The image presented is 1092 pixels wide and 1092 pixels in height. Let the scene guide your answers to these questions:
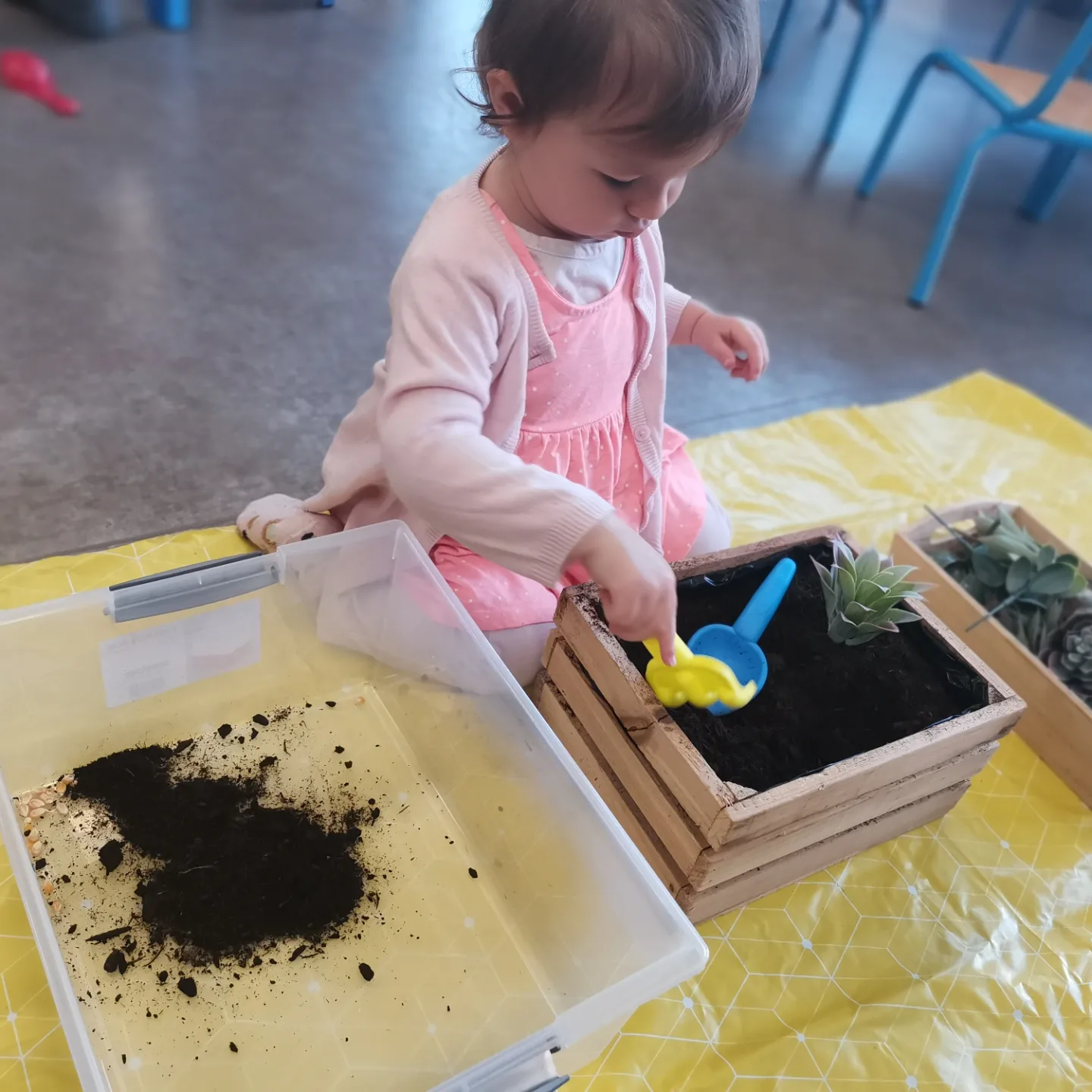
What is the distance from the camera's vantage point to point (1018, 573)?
3.33 ft

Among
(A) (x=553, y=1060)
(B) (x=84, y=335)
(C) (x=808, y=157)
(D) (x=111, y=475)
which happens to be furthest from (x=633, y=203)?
(C) (x=808, y=157)

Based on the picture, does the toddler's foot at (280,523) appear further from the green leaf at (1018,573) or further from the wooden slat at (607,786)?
the green leaf at (1018,573)

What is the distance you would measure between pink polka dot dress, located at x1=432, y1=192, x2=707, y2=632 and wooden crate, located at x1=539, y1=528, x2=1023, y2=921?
0.24 ft

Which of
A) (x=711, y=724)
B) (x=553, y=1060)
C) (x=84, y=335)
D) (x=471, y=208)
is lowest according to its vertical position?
(x=84, y=335)

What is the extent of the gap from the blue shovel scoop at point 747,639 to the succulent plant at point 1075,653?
368 mm

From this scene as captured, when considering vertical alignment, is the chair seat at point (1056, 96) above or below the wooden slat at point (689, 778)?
above

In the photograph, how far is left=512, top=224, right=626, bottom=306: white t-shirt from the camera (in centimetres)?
76

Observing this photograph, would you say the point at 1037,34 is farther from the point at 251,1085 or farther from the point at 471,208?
the point at 251,1085

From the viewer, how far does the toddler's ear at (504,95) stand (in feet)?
2.11

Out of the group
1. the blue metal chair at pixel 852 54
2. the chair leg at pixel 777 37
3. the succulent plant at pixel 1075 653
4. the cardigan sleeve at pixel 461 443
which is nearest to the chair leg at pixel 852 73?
the blue metal chair at pixel 852 54

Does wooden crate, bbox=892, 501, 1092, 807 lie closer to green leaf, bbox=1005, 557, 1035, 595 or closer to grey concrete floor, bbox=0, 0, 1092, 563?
green leaf, bbox=1005, 557, 1035, 595

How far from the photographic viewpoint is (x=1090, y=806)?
37.4 inches

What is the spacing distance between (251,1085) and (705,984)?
1.11 ft

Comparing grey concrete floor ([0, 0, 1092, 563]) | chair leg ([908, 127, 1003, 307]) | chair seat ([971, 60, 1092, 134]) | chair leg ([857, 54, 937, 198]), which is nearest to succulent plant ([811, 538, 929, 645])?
grey concrete floor ([0, 0, 1092, 563])
